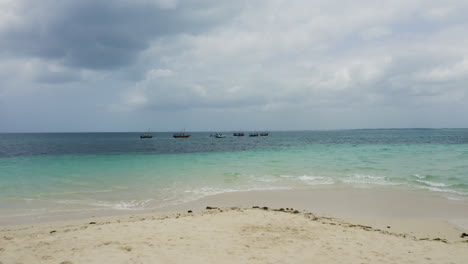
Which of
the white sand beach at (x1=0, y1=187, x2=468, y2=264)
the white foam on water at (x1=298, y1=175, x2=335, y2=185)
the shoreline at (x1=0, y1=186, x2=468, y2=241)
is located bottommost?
the shoreline at (x1=0, y1=186, x2=468, y2=241)

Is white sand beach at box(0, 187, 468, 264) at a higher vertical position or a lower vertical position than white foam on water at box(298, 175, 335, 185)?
higher

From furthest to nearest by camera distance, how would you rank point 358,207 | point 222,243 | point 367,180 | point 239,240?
point 367,180
point 358,207
point 239,240
point 222,243

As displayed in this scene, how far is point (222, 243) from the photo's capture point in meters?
6.63

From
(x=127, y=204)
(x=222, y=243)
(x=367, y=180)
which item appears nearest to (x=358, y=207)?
(x=367, y=180)

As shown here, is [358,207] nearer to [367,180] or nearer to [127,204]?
→ [367,180]

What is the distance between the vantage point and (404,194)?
13.6 m

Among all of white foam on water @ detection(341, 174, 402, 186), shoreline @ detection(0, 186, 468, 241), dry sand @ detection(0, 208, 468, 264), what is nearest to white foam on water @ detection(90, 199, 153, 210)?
shoreline @ detection(0, 186, 468, 241)

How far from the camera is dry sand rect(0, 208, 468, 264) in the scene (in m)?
5.81

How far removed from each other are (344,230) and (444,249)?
2.28 metres

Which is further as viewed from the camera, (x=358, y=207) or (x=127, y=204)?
(x=127, y=204)

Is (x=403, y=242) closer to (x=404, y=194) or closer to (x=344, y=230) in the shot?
(x=344, y=230)

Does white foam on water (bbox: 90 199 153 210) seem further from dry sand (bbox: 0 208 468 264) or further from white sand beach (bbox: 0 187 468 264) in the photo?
dry sand (bbox: 0 208 468 264)

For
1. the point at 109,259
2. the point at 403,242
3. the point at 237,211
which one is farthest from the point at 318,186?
the point at 109,259

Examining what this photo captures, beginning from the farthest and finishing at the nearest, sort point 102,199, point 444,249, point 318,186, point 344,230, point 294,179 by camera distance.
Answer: point 294,179 < point 318,186 < point 102,199 < point 344,230 < point 444,249
